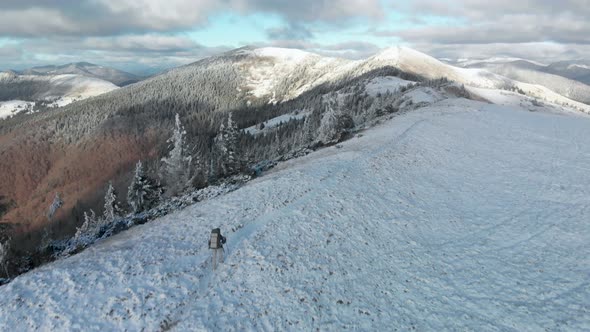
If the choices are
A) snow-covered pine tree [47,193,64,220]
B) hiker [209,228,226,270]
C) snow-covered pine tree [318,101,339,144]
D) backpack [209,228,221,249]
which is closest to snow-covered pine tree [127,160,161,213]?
snow-covered pine tree [318,101,339,144]

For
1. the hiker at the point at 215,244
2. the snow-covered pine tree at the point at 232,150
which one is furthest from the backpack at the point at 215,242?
the snow-covered pine tree at the point at 232,150

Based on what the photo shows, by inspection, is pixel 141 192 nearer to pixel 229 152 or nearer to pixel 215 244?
pixel 229 152

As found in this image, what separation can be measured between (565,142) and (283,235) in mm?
37629

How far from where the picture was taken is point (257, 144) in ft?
452

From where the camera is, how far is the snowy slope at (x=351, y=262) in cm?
1384

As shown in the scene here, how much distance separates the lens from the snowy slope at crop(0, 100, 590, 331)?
1384cm

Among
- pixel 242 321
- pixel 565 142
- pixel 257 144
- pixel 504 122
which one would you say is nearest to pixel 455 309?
pixel 242 321

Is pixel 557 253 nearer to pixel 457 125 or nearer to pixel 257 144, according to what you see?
pixel 457 125

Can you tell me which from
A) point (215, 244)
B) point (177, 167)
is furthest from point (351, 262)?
point (177, 167)

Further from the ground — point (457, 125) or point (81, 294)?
point (457, 125)

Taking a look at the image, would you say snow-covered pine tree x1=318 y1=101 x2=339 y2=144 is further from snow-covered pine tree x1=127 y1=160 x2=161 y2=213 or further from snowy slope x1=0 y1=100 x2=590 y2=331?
snow-covered pine tree x1=127 y1=160 x2=161 y2=213

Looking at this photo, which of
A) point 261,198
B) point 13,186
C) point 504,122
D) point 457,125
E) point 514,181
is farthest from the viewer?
point 13,186

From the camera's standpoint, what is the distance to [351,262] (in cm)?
1720

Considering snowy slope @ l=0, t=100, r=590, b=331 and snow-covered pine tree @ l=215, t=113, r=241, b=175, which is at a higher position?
snowy slope @ l=0, t=100, r=590, b=331
